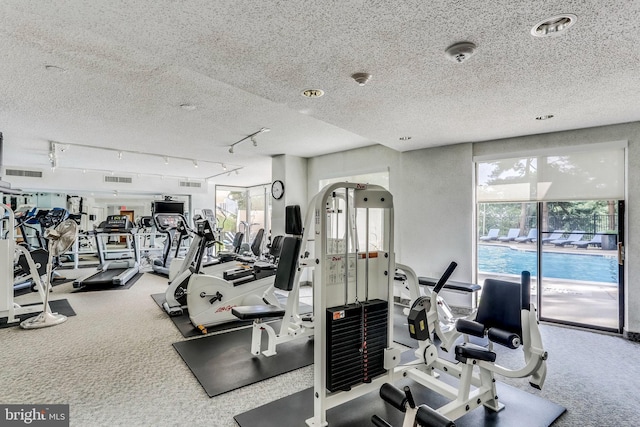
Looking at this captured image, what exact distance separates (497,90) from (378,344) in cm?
219

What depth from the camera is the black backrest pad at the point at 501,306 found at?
2326 mm

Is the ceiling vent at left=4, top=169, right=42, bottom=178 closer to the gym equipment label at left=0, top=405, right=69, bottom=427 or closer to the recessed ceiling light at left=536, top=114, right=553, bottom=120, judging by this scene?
the gym equipment label at left=0, top=405, right=69, bottom=427

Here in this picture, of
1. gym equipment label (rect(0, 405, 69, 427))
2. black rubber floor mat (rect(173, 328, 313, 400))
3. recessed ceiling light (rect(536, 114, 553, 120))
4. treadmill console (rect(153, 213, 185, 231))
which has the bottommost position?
gym equipment label (rect(0, 405, 69, 427))

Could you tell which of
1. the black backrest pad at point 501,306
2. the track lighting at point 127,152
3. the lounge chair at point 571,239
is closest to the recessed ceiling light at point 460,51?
the black backrest pad at point 501,306

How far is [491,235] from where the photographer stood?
176 inches

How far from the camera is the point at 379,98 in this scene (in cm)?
275

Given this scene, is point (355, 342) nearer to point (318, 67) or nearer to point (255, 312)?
point (255, 312)

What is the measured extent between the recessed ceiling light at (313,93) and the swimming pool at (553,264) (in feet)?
10.7

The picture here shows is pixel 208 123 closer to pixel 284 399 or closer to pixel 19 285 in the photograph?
pixel 284 399

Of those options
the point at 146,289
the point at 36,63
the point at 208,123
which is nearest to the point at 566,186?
the point at 208,123

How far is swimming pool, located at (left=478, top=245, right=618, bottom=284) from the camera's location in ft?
12.9

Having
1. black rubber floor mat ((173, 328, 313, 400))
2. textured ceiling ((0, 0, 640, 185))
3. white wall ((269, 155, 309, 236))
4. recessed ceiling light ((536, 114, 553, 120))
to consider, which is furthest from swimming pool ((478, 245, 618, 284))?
white wall ((269, 155, 309, 236))

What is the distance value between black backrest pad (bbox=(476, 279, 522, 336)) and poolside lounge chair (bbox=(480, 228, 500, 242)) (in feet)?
7.02

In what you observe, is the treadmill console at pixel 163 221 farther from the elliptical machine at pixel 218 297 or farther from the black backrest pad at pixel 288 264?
the black backrest pad at pixel 288 264
